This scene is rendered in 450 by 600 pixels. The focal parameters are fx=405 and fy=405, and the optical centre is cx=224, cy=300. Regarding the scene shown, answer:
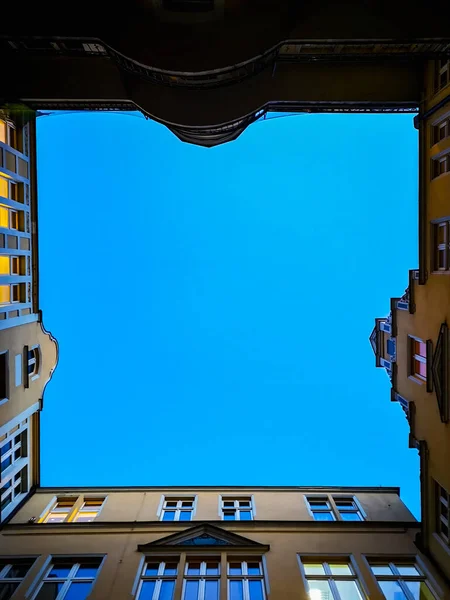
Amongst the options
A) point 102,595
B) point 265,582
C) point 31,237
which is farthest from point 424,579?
point 31,237

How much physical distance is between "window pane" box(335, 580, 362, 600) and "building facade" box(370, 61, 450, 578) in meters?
3.64

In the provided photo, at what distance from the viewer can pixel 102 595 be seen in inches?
591

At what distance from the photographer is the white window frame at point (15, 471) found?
19688 millimetres

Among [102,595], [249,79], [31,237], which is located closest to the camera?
[102,595]

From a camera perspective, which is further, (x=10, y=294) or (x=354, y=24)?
(x=10, y=294)

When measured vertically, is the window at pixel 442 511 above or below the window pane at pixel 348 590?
above

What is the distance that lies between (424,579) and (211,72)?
20.8 metres

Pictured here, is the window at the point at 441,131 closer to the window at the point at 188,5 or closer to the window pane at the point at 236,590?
the window at the point at 188,5

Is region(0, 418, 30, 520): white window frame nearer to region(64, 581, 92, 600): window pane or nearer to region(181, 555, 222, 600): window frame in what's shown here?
region(64, 581, 92, 600): window pane

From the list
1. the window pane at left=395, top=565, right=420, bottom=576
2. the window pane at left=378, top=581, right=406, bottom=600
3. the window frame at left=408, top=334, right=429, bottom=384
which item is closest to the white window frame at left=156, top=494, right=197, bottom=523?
the window pane at left=378, top=581, right=406, bottom=600

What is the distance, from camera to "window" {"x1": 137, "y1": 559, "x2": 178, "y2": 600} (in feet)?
49.7

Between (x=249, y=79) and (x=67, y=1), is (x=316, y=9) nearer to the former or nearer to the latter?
(x=249, y=79)

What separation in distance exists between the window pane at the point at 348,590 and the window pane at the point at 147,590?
7.09 m

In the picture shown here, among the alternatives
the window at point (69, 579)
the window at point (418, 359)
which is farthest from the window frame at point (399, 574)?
the window at point (69, 579)
